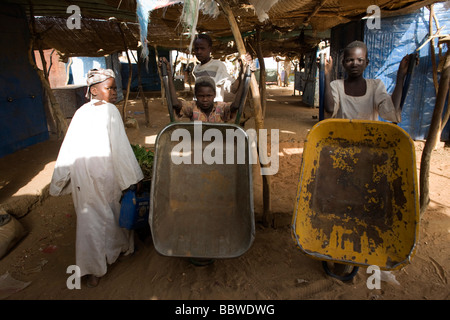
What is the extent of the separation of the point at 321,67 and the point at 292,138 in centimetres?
504

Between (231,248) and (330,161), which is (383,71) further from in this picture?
(231,248)

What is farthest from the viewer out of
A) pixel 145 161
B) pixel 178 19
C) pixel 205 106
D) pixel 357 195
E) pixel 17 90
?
pixel 17 90

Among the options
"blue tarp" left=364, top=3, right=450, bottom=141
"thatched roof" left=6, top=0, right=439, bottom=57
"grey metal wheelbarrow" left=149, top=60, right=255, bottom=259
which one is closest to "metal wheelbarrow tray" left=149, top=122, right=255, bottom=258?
"grey metal wheelbarrow" left=149, top=60, right=255, bottom=259

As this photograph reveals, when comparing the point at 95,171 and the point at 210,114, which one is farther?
the point at 210,114

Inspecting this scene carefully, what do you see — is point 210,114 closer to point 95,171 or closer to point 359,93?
point 95,171

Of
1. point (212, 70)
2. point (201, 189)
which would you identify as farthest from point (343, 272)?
point (212, 70)

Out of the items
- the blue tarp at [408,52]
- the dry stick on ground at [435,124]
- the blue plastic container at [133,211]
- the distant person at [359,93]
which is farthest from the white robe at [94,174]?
the blue tarp at [408,52]

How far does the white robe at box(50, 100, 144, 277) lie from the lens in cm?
247

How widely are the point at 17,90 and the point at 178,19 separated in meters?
3.77

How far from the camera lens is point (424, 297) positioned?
7.77 ft

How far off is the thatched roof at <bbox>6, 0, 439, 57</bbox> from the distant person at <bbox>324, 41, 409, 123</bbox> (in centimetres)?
85

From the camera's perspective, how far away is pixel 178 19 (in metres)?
4.36

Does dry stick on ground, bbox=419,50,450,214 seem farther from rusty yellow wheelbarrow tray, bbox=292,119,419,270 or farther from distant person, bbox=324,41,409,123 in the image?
rusty yellow wheelbarrow tray, bbox=292,119,419,270
